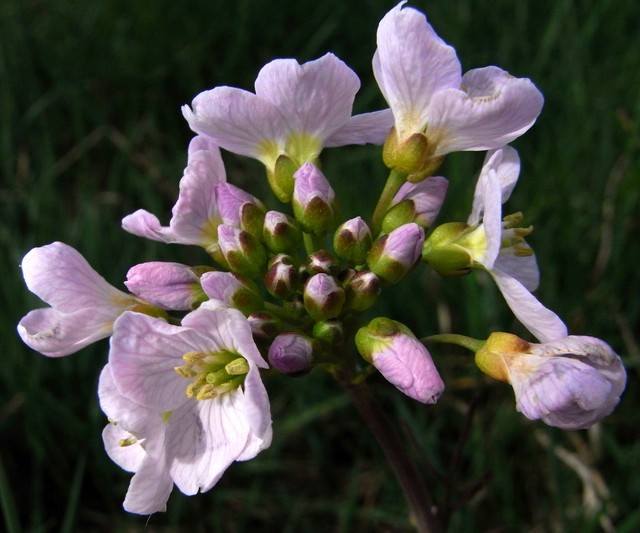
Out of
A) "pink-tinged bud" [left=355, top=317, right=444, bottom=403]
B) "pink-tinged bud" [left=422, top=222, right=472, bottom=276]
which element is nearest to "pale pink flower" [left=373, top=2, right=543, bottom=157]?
"pink-tinged bud" [left=422, top=222, right=472, bottom=276]

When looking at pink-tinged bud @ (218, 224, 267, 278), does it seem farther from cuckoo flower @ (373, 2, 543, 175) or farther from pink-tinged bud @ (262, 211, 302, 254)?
cuckoo flower @ (373, 2, 543, 175)

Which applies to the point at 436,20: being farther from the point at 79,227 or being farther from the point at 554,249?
the point at 79,227

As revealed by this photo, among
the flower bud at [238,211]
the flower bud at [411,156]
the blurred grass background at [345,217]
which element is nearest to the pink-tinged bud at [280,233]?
the flower bud at [238,211]

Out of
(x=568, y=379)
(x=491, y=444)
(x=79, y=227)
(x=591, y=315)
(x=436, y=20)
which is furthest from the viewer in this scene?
(x=436, y=20)

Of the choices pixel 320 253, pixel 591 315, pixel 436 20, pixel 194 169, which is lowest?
pixel 591 315

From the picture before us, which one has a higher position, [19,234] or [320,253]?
[320,253]

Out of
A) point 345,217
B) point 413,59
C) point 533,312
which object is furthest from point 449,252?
point 345,217

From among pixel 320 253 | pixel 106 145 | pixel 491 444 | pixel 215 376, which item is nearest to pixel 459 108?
pixel 320 253
